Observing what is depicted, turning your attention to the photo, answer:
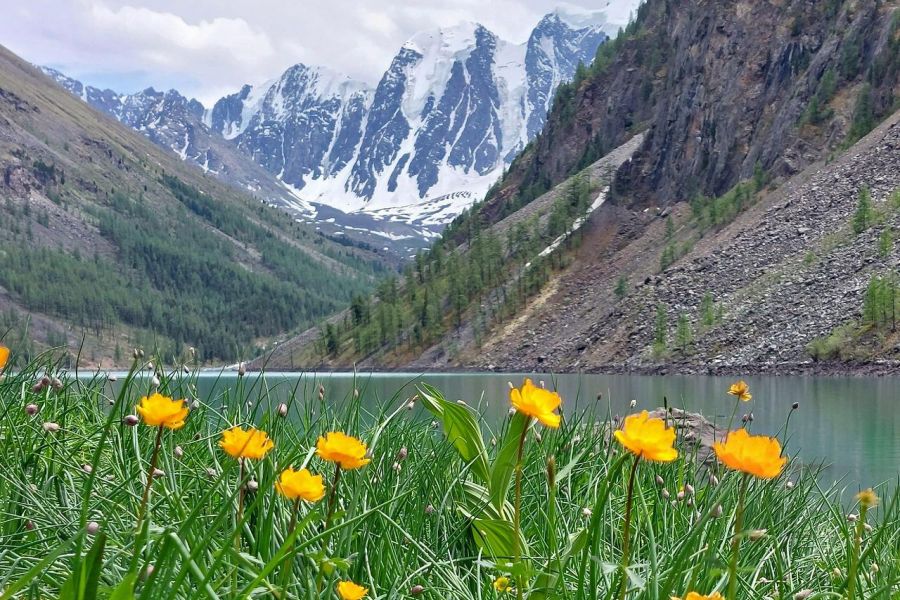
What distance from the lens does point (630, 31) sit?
138875 millimetres

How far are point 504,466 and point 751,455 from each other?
1518mm

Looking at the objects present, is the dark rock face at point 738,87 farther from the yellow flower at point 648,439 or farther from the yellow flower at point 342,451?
the yellow flower at point 342,451

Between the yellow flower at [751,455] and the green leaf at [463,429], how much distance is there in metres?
1.62

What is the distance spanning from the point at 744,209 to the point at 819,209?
14108 mm

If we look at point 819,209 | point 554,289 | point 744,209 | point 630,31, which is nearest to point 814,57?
point 744,209

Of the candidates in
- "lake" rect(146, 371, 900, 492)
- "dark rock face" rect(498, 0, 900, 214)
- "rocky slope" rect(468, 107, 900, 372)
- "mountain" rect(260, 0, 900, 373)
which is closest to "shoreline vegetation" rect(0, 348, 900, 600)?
"lake" rect(146, 371, 900, 492)

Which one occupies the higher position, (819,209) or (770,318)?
(819,209)

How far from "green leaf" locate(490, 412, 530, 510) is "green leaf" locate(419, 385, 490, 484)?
0.11 m

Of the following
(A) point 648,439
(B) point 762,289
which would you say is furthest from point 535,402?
(B) point 762,289

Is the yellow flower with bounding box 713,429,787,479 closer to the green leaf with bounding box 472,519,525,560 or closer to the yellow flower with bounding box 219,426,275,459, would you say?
the yellow flower with bounding box 219,426,275,459

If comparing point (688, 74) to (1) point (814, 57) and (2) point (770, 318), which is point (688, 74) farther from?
(2) point (770, 318)

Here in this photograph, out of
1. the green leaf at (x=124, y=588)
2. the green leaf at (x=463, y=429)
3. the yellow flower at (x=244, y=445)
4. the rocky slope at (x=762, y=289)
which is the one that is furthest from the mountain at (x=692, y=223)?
the green leaf at (x=124, y=588)

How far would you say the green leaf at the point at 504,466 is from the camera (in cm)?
315

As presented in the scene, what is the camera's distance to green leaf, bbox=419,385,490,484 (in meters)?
3.42
